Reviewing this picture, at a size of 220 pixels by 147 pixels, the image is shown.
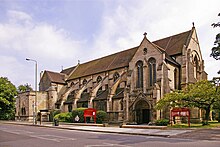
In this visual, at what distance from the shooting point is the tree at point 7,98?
202 feet

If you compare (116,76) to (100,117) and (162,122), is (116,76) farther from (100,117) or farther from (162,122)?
(162,122)

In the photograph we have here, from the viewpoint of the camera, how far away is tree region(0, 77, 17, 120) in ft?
202

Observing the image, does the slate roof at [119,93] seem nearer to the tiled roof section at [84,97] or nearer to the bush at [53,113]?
the tiled roof section at [84,97]

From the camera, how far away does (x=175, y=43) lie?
40000 mm

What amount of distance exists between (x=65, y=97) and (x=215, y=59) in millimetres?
36999

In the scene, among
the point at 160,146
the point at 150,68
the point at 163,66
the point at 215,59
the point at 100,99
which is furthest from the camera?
the point at 100,99

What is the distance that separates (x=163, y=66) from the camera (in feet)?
116

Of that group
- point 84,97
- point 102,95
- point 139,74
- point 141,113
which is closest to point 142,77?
point 139,74

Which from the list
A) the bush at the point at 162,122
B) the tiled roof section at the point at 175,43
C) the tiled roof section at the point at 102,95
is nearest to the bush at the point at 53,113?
the tiled roof section at the point at 102,95

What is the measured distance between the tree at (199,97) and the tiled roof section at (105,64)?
16996 mm

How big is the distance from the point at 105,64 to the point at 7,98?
28.8 m

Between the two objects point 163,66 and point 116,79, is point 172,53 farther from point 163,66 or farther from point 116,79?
point 116,79

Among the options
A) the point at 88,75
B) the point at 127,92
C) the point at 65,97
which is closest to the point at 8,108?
the point at 65,97

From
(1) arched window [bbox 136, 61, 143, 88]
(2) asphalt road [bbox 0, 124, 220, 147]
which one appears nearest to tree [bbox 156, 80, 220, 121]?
(2) asphalt road [bbox 0, 124, 220, 147]
